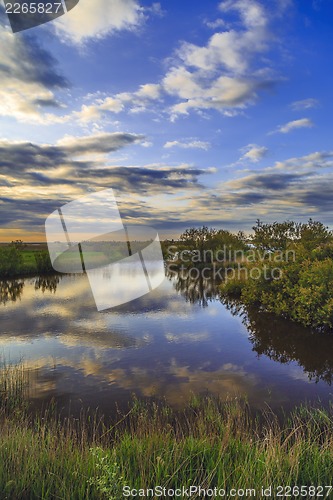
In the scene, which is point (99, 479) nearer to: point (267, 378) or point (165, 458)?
point (165, 458)

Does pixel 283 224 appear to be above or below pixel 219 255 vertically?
above

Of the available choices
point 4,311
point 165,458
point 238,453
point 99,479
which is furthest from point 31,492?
point 4,311

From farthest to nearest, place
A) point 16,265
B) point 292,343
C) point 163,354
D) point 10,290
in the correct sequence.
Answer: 1. point 16,265
2. point 10,290
3. point 292,343
4. point 163,354

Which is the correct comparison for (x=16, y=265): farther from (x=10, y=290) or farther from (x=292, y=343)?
(x=292, y=343)

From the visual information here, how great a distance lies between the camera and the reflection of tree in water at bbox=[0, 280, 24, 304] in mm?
26980

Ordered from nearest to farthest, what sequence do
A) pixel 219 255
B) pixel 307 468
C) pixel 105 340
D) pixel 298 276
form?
pixel 307 468 → pixel 105 340 → pixel 298 276 → pixel 219 255

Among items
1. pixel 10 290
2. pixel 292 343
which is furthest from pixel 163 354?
pixel 10 290

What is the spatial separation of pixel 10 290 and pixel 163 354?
2344 cm

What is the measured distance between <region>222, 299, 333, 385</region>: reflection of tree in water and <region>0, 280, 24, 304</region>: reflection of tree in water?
18.5m

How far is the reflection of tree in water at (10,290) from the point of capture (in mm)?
26980

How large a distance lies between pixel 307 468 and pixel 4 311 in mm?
21674

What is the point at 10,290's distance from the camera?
31844 mm

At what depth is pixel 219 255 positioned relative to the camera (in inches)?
2184

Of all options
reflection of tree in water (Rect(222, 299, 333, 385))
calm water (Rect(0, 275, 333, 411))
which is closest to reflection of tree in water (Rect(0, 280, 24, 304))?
calm water (Rect(0, 275, 333, 411))
